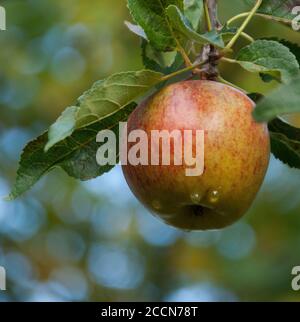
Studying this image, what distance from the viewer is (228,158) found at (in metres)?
1.17

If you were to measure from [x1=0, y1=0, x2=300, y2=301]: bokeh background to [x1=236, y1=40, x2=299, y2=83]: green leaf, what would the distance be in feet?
5.87

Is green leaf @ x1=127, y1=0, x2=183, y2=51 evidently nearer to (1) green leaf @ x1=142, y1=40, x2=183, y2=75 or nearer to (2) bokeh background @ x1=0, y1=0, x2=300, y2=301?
(1) green leaf @ x1=142, y1=40, x2=183, y2=75

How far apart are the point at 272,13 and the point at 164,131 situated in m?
0.34

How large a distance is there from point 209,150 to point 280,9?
346mm

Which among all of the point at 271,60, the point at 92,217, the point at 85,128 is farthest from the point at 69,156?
the point at 92,217

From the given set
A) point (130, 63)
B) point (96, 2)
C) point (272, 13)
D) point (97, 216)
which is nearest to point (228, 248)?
point (97, 216)

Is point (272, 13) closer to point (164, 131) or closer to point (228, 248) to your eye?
point (164, 131)

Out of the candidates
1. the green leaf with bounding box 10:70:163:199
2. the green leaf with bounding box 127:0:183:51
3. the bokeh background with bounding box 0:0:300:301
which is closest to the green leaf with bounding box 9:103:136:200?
the green leaf with bounding box 10:70:163:199

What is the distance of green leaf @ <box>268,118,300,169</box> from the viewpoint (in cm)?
132

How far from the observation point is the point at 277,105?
93 centimetres

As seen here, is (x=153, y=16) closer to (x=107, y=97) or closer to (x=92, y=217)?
(x=107, y=97)

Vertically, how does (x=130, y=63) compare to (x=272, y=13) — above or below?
above
